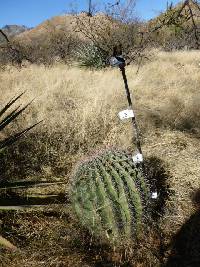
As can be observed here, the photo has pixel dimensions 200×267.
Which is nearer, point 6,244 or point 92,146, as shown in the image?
point 6,244

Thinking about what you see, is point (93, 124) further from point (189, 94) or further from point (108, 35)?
point (108, 35)

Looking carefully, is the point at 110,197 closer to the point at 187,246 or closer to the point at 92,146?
the point at 187,246

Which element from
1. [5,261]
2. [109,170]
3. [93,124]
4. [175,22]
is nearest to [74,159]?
[93,124]

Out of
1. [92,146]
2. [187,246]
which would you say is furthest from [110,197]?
[92,146]

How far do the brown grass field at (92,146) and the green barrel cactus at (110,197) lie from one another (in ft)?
0.61

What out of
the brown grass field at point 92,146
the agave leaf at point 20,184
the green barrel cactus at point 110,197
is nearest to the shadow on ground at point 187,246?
the brown grass field at point 92,146

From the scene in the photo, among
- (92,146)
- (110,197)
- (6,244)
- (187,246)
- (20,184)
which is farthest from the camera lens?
(92,146)

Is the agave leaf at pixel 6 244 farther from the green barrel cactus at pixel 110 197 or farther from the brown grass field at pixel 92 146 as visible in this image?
the green barrel cactus at pixel 110 197

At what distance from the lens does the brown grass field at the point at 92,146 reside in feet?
13.6

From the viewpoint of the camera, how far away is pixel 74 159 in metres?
5.85

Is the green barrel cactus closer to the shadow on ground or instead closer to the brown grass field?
the brown grass field

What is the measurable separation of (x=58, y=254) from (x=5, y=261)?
1.46 ft

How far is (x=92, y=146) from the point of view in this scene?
20.1 feet

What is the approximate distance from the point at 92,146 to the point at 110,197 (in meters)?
2.14
